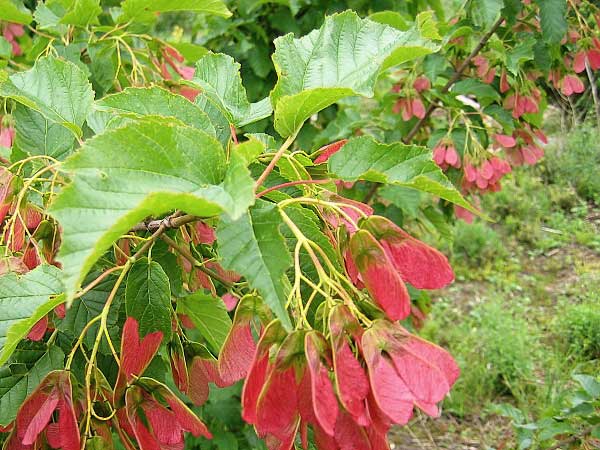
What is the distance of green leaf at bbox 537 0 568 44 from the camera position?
1698 millimetres

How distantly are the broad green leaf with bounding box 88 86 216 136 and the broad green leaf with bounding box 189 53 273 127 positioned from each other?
53 mm

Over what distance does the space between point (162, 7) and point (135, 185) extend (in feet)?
2.91

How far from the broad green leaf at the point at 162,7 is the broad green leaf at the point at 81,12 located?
0.05 m

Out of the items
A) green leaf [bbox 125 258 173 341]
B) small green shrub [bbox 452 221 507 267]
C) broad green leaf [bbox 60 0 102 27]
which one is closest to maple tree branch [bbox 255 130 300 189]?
green leaf [bbox 125 258 173 341]

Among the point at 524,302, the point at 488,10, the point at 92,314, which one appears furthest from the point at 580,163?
the point at 92,314

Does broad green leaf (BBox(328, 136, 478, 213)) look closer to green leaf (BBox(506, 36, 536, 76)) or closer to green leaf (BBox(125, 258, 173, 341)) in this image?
green leaf (BBox(125, 258, 173, 341))

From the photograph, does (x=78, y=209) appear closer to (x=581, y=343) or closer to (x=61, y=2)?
(x=61, y=2)

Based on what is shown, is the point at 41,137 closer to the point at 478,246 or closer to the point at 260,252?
the point at 260,252

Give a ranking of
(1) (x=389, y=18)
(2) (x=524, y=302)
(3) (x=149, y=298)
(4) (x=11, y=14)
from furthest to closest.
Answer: (2) (x=524, y=302), (1) (x=389, y=18), (4) (x=11, y=14), (3) (x=149, y=298)

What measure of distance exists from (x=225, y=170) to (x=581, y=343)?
2670mm

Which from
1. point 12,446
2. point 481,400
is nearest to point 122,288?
point 12,446

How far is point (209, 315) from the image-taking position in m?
0.87

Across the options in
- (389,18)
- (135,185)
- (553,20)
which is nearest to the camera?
(135,185)

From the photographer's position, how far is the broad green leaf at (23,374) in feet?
2.50
